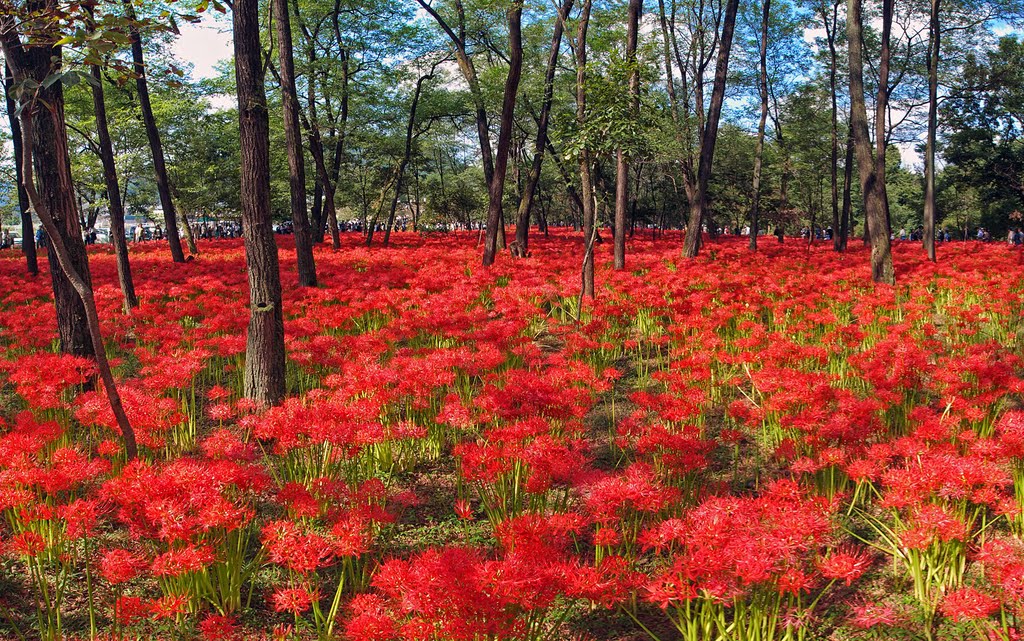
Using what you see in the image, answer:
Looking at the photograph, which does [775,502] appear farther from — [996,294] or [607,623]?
[996,294]

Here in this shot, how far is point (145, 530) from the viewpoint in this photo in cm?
284

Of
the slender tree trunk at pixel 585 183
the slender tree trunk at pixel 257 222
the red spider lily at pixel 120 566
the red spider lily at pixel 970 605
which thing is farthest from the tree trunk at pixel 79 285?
the slender tree trunk at pixel 585 183

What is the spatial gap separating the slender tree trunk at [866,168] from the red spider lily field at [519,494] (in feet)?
12.1

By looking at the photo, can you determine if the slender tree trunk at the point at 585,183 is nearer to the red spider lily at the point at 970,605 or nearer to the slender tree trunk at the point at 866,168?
the slender tree trunk at the point at 866,168

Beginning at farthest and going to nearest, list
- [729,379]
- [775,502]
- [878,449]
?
1. [729,379]
2. [878,449]
3. [775,502]

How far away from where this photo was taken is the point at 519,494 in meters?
4.27

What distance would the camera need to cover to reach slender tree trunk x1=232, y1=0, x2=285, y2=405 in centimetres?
582

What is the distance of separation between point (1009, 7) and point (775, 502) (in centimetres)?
2686

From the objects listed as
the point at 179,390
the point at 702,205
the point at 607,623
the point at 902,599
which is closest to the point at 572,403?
the point at 607,623

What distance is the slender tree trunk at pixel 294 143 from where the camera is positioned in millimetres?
12195

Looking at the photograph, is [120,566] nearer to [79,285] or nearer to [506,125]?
[79,285]

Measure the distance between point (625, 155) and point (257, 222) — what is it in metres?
6.71

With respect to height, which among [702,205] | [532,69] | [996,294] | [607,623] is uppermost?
[532,69]

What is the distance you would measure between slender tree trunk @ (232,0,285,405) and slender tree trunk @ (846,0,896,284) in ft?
37.1
